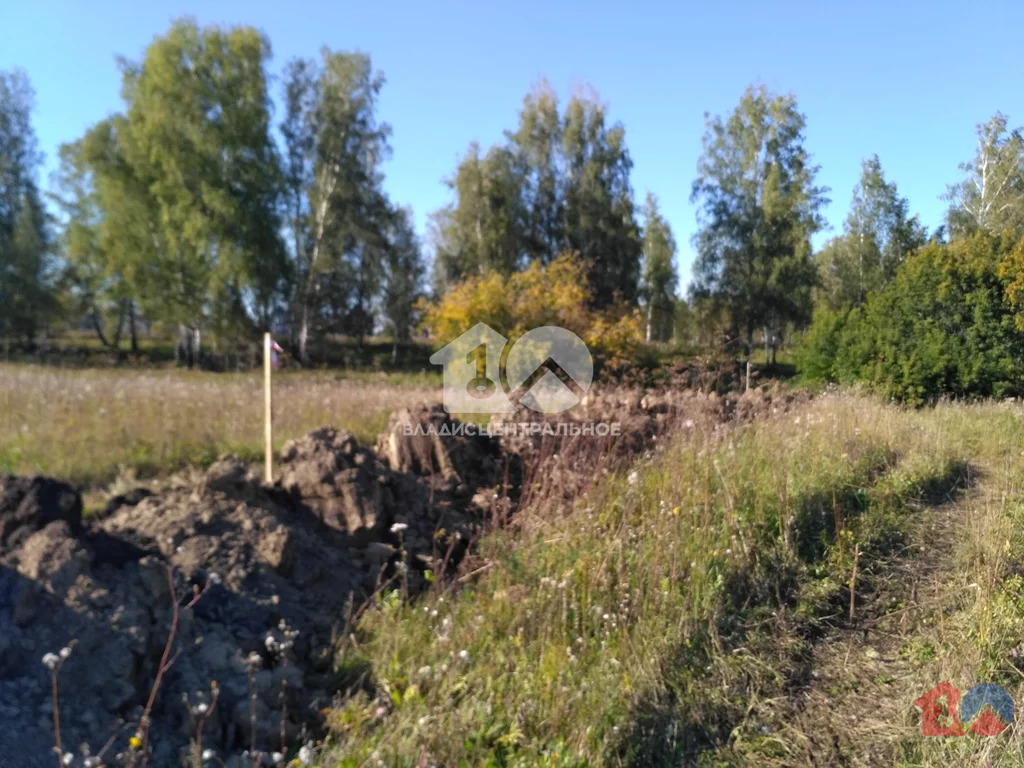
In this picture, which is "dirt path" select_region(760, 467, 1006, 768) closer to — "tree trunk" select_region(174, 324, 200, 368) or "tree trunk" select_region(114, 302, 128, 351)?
"tree trunk" select_region(174, 324, 200, 368)

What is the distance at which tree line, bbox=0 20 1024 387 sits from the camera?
25.0 m

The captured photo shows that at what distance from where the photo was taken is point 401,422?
240 inches

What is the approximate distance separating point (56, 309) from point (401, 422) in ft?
103

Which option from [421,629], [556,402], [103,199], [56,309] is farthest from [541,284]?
[56,309]

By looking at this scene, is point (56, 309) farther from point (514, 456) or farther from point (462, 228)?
point (514, 456)

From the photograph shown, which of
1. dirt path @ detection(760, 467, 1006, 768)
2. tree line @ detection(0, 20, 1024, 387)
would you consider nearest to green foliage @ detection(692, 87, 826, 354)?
tree line @ detection(0, 20, 1024, 387)

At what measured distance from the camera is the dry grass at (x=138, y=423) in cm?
566

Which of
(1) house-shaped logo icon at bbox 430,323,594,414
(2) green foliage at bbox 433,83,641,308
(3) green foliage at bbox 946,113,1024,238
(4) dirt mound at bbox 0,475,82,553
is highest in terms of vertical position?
(2) green foliage at bbox 433,83,641,308

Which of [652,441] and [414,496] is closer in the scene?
[414,496]

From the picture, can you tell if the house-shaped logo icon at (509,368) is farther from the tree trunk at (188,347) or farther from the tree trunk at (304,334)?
the tree trunk at (188,347)

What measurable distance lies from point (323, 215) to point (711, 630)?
1031 inches

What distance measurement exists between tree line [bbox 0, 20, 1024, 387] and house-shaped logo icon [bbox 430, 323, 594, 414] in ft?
27.7

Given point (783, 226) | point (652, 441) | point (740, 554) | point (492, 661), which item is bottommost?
point (492, 661)

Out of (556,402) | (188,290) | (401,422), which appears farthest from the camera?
(188,290)
